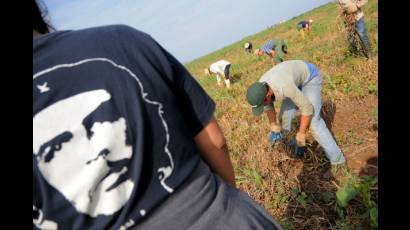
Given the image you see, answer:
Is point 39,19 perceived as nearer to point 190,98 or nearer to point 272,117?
point 190,98

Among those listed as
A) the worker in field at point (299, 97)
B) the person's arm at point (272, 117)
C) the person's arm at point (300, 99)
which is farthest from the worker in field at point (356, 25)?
the person's arm at point (300, 99)

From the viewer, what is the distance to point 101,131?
0.87 meters

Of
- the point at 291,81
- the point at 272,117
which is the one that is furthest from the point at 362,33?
the point at 291,81

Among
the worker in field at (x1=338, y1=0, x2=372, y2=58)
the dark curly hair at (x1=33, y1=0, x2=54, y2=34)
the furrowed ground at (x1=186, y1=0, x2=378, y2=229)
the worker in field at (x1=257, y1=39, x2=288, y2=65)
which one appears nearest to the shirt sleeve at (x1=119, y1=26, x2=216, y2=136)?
the dark curly hair at (x1=33, y1=0, x2=54, y2=34)

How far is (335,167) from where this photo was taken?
365 centimetres

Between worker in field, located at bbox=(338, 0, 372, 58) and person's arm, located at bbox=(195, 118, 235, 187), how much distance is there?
226 inches

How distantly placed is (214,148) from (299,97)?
235 centimetres

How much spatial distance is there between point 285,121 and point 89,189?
3585mm

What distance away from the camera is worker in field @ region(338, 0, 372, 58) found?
20.7 feet

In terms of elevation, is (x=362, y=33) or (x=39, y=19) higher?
(x=39, y=19)

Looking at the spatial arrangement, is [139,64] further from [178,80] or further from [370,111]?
[370,111]

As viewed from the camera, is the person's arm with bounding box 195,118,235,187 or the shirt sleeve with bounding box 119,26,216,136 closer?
the shirt sleeve with bounding box 119,26,216,136

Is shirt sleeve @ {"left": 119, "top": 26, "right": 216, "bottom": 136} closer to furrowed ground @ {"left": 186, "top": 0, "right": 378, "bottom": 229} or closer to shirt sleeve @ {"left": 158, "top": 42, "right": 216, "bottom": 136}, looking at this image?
shirt sleeve @ {"left": 158, "top": 42, "right": 216, "bottom": 136}
